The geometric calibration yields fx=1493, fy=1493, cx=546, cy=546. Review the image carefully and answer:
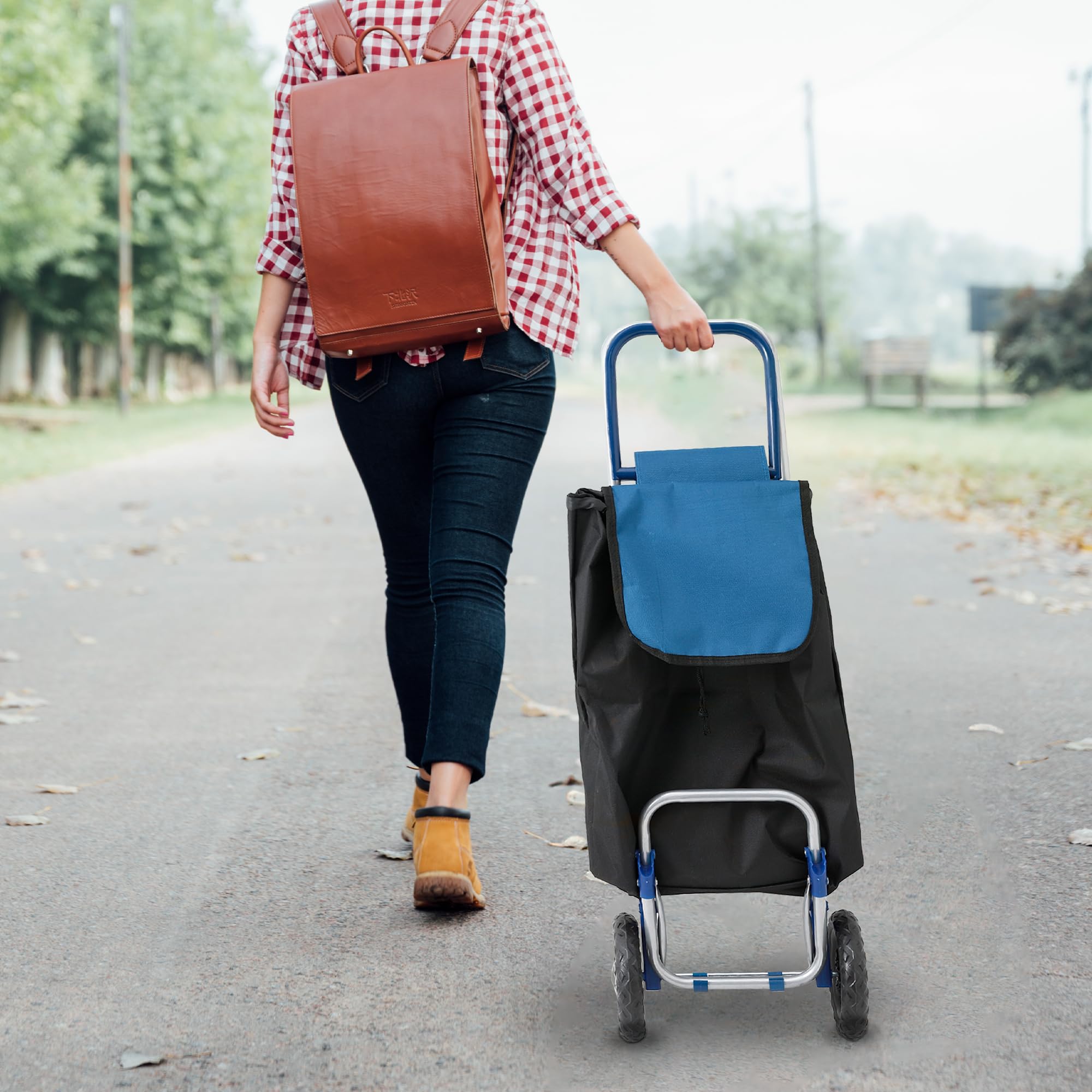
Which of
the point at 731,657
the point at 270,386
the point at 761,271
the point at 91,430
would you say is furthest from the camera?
the point at 761,271

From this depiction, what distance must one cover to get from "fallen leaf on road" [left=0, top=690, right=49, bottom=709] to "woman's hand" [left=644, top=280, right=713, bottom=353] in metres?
3.27

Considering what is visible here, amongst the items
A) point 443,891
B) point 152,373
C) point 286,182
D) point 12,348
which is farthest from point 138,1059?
point 152,373

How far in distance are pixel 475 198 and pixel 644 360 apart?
77286 mm

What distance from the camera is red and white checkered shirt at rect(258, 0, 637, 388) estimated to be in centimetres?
289

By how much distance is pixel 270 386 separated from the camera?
3170 mm

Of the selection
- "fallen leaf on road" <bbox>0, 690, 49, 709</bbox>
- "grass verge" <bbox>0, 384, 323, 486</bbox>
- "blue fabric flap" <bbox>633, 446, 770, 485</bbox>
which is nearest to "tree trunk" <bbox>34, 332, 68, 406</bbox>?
"grass verge" <bbox>0, 384, 323, 486</bbox>

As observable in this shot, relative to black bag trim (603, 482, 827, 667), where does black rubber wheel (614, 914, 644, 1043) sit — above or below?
below

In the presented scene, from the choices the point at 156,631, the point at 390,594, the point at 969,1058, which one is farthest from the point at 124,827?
the point at 156,631

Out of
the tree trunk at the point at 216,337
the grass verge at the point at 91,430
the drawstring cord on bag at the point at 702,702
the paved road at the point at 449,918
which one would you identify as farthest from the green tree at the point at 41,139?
the drawstring cord on bag at the point at 702,702

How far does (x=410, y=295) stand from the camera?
2.86m

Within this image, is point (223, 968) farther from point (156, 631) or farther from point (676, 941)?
point (156, 631)

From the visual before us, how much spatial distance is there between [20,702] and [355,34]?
122 inches

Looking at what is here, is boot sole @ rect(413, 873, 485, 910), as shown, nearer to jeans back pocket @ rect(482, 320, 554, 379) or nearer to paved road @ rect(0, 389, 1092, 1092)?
paved road @ rect(0, 389, 1092, 1092)

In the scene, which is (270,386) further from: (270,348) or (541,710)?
(541,710)
